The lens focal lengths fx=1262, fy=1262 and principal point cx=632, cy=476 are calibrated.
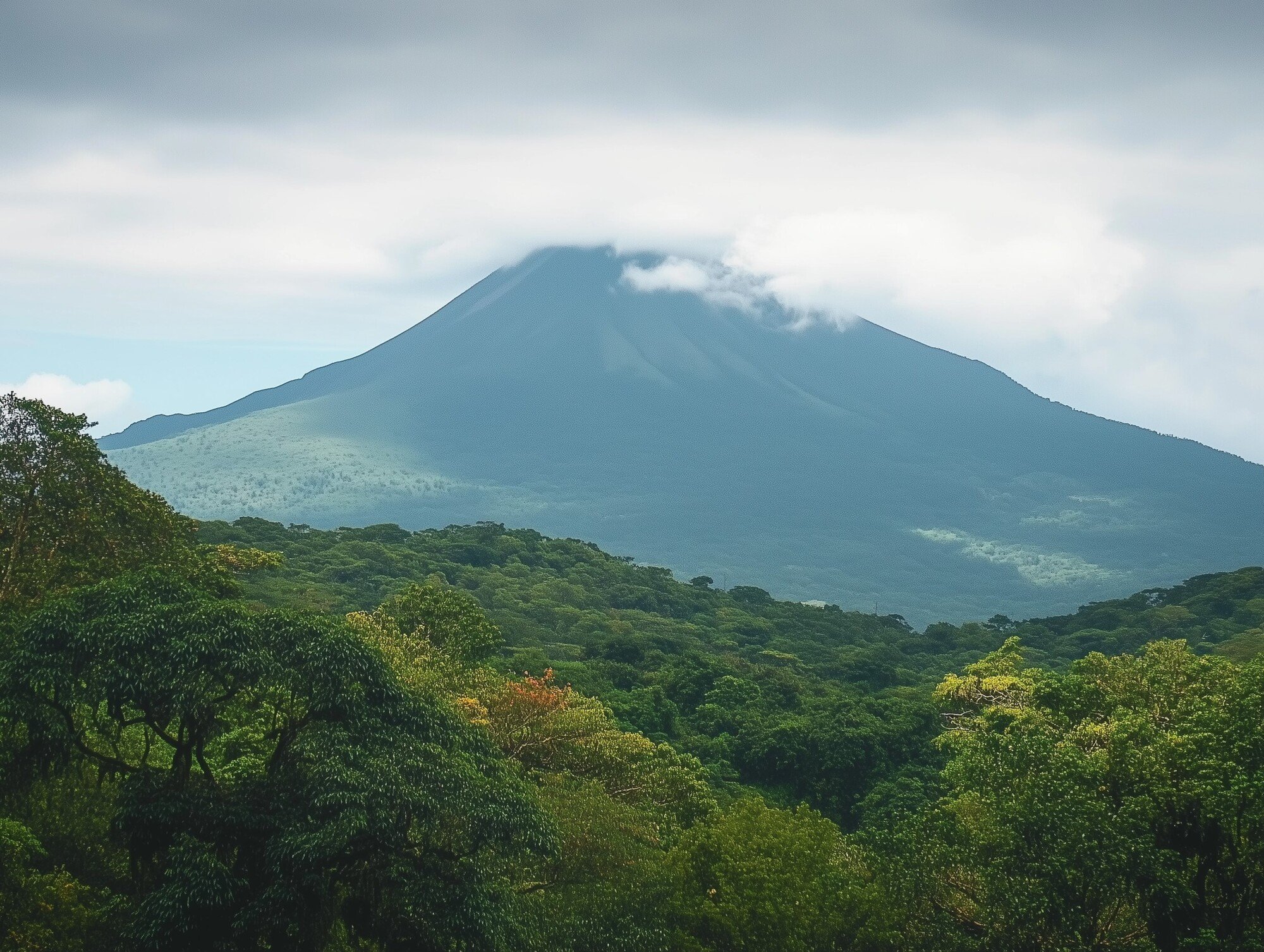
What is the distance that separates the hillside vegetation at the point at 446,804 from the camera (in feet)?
46.0

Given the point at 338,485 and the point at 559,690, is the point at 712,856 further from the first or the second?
the point at 338,485

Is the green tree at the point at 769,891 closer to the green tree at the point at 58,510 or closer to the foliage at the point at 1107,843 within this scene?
the foliage at the point at 1107,843

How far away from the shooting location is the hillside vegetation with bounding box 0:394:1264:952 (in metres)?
14.0

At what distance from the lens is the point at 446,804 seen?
47.2 ft

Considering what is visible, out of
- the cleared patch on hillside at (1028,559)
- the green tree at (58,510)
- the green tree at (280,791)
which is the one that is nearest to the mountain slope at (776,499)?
the cleared patch on hillside at (1028,559)

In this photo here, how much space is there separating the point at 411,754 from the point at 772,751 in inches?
959

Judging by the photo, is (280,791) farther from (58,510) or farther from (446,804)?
(58,510)

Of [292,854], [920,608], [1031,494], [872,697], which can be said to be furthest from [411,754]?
[1031,494]

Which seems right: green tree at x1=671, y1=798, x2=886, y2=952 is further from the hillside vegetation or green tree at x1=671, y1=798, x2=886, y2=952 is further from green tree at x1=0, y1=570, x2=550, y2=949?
green tree at x1=0, y1=570, x2=550, y2=949

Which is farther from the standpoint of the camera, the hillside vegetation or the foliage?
the foliage

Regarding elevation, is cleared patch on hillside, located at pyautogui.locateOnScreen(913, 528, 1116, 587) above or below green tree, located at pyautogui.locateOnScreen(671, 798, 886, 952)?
above

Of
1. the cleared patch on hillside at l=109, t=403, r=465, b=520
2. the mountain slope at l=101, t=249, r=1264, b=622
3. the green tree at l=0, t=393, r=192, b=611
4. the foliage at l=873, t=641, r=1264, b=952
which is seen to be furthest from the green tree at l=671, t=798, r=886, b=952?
the cleared patch on hillside at l=109, t=403, r=465, b=520

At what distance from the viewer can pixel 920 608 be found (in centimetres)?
14500

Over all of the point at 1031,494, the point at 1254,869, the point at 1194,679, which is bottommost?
the point at 1254,869
